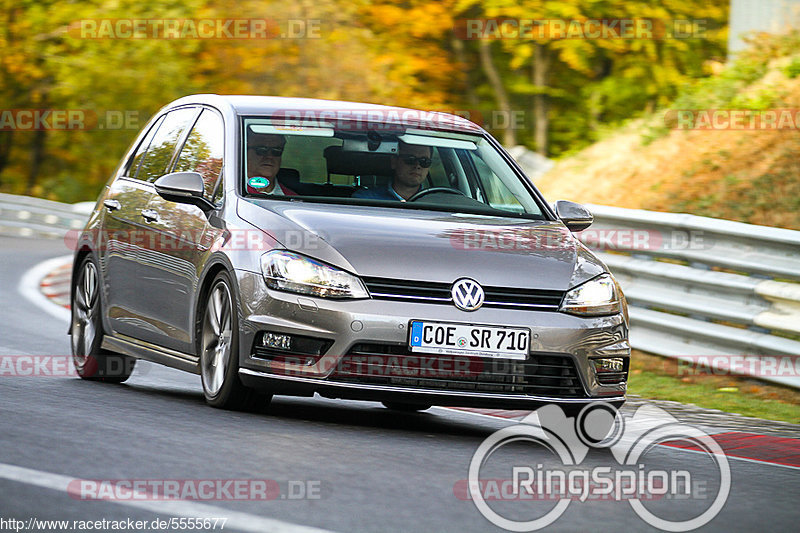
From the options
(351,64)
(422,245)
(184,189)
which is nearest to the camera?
(422,245)

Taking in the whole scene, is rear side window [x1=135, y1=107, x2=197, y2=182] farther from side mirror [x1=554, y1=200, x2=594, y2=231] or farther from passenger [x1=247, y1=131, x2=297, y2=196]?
side mirror [x1=554, y1=200, x2=594, y2=231]

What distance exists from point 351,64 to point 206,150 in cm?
2914

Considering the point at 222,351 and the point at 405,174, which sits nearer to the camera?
the point at 222,351

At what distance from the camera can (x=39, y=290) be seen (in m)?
17.1

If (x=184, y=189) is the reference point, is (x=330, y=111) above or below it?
above

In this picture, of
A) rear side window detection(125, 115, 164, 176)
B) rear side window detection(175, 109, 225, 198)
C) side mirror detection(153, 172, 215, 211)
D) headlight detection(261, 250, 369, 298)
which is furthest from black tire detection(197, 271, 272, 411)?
rear side window detection(125, 115, 164, 176)

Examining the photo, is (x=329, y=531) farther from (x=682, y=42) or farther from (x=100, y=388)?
(x=682, y=42)

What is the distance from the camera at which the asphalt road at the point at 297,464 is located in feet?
17.8

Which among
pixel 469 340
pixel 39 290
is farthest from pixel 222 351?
pixel 39 290

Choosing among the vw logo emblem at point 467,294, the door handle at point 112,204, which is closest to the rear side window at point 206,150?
the door handle at point 112,204

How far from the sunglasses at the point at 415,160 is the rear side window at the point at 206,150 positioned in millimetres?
1013

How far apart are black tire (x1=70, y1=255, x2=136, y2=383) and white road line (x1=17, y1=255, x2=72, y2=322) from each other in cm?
324

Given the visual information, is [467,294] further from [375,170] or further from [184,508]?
[184,508]

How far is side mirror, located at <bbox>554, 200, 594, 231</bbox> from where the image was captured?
8.90 metres
